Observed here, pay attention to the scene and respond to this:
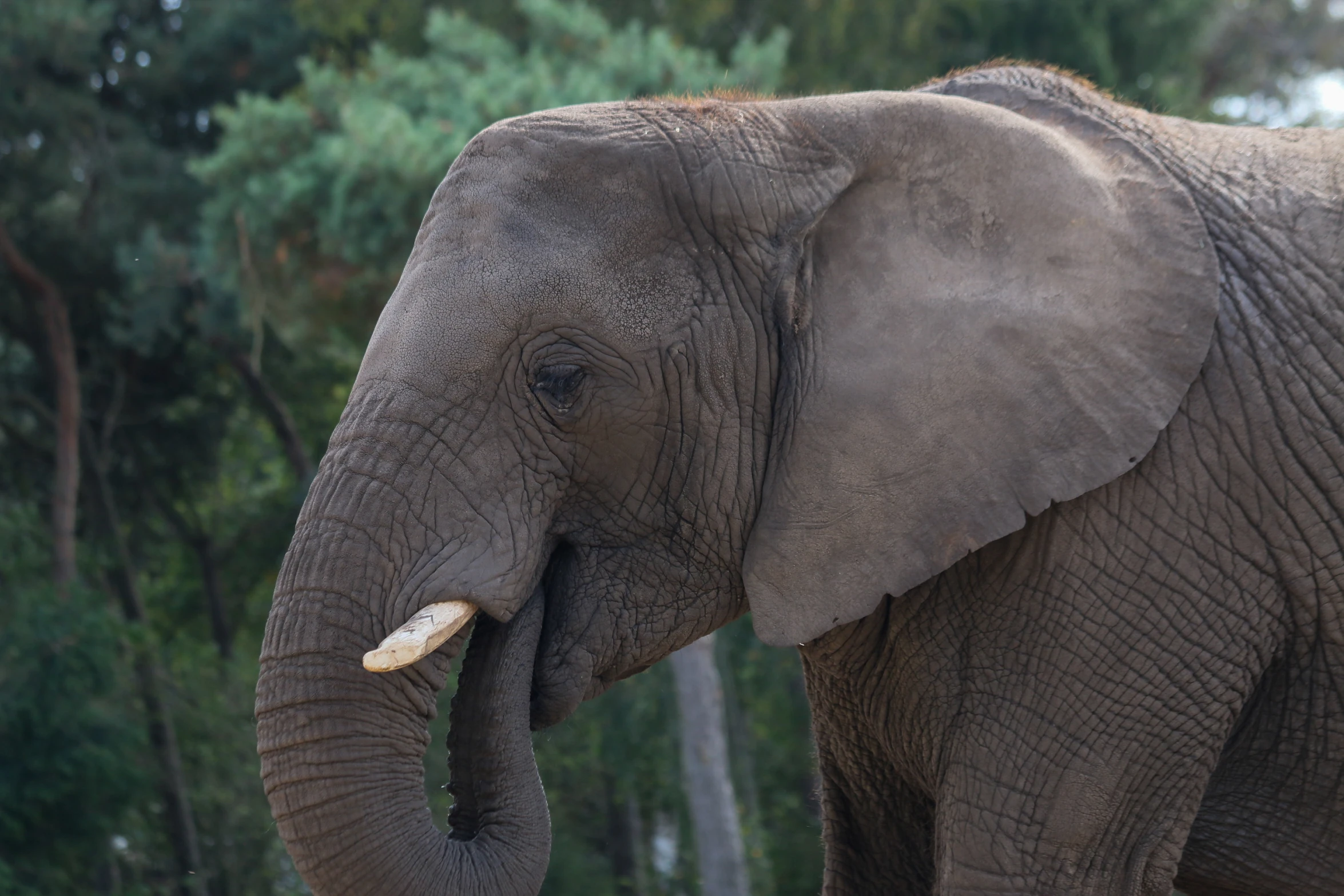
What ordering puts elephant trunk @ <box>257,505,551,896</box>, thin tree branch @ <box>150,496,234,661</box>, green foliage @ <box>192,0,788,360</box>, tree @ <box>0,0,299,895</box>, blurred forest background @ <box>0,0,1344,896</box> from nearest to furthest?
elephant trunk @ <box>257,505,551,896</box>, green foliage @ <box>192,0,788,360</box>, blurred forest background @ <box>0,0,1344,896</box>, tree @ <box>0,0,299,895</box>, thin tree branch @ <box>150,496,234,661</box>

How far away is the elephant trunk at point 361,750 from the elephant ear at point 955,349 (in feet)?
2.10

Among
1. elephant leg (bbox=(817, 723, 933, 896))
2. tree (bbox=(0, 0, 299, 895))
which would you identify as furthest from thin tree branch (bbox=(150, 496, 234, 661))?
elephant leg (bbox=(817, 723, 933, 896))

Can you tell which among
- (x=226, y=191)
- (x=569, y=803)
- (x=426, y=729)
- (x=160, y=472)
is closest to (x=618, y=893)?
(x=569, y=803)

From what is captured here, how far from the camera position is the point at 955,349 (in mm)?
3139

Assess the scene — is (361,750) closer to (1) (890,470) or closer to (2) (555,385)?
(2) (555,385)

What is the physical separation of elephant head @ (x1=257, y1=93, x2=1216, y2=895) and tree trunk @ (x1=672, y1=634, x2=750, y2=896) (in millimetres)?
8736

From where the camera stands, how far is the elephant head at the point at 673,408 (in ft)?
9.79

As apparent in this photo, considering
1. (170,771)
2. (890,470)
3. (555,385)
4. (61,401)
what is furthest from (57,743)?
(890,470)

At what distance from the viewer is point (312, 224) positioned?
11289 millimetres

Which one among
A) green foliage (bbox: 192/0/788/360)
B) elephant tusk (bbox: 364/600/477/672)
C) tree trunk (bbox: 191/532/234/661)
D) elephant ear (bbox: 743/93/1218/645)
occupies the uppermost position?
green foliage (bbox: 192/0/788/360)

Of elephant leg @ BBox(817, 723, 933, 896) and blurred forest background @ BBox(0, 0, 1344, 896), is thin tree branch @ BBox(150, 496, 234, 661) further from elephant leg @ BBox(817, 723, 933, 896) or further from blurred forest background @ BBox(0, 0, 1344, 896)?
elephant leg @ BBox(817, 723, 933, 896)

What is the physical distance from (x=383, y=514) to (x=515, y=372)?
40 cm

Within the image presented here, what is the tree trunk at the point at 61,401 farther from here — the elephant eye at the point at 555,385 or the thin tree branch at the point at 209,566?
the elephant eye at the point at 555,385

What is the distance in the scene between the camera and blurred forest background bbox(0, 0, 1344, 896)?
1138cm
